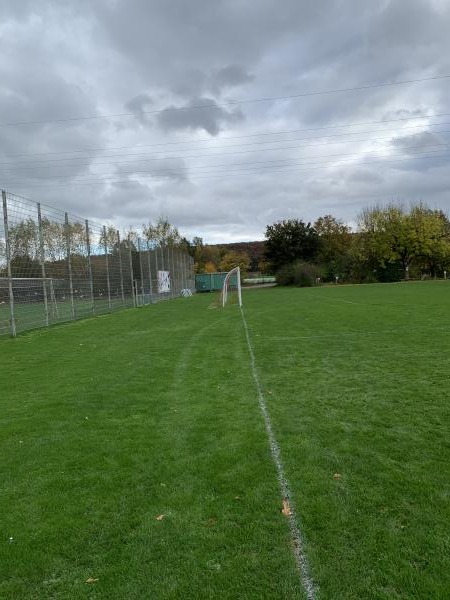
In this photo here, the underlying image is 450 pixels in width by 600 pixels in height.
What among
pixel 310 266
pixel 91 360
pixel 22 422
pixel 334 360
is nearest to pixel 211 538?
pixel 22 422

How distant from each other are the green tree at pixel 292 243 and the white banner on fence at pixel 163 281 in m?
30.5

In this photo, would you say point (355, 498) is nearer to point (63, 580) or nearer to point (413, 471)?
point (413, 471)

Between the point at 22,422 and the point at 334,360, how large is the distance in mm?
5276

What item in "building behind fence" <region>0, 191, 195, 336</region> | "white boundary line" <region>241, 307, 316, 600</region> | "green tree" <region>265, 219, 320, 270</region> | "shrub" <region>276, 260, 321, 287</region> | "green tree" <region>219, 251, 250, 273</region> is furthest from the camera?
"green tree" <region>219, 251, 250, 273</region>

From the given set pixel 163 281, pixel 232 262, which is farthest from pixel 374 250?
pixel 163 281

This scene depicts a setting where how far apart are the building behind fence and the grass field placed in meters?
8.08

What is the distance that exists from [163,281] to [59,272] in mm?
20053

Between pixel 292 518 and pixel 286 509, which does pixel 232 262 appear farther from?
pixel 292 518

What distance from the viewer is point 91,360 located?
9773 millimetres

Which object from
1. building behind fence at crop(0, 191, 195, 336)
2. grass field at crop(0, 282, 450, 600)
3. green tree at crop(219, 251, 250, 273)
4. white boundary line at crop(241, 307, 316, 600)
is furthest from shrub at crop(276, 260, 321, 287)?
white boundary line at crop(241, 307, 316, 600)

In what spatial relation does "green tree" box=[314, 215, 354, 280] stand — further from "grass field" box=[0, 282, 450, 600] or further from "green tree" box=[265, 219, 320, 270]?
"grass field" box=[0, 282, 450, 600]

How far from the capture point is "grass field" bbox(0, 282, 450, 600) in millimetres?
2641

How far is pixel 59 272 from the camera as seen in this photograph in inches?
768

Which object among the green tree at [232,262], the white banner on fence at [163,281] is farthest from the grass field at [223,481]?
the green tree at [232,262]
